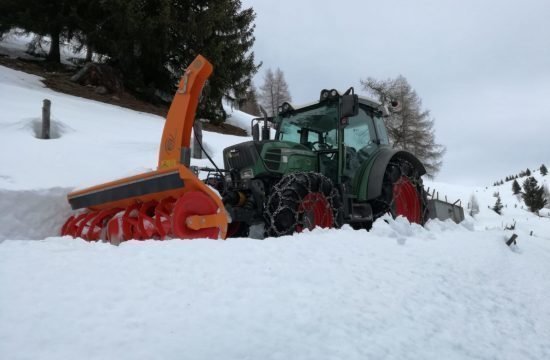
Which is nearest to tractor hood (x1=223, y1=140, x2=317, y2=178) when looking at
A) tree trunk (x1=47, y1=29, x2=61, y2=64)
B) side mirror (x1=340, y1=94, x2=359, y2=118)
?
side mirror (x1=340, y1=94, x2=359, y2=118)

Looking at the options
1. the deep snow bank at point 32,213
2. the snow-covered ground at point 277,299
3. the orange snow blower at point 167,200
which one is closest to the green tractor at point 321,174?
the orange snow blower at point 167,200

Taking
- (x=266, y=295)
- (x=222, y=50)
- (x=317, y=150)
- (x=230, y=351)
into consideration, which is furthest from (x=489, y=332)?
(x=222, y=50)

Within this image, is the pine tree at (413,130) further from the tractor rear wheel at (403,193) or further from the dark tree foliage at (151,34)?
the tractor rear wheel at (403,193)

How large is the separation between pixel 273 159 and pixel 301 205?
0.93 meters

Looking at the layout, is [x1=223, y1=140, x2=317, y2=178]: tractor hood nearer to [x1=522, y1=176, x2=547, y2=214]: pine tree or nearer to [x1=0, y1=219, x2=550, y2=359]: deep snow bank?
[x1=0, y1=219, x2=550, y2=359]: deep snow bank

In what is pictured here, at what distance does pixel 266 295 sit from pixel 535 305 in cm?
229

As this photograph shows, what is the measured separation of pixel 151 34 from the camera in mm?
16281

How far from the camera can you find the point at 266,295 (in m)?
2.28

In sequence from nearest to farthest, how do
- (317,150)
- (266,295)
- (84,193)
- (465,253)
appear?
1. (266,295)
2. (465,253)
3. (84,193)
4. (317,150)

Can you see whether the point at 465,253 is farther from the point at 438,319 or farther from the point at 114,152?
the point at 114,152

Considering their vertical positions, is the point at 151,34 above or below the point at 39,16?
below

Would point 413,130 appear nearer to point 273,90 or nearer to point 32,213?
point 273,90

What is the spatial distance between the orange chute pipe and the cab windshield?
1.98 meters

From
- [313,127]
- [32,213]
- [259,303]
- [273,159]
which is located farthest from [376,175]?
[32,213]
